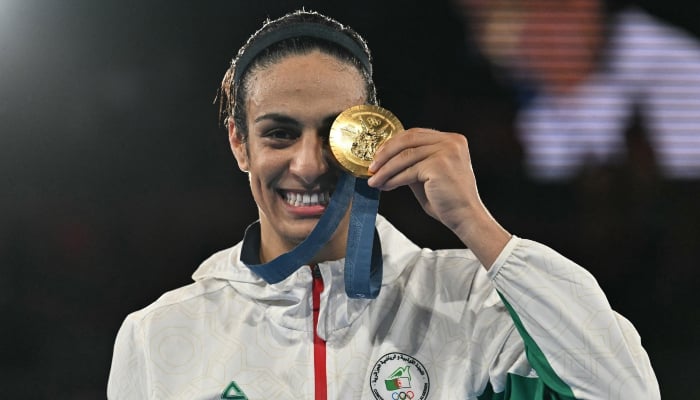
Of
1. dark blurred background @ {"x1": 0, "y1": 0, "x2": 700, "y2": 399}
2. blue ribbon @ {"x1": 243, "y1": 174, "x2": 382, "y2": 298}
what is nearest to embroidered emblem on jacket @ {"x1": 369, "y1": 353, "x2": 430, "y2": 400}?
blue ribbon @ {"x1": 243, "y1": 174, "x2": 382, "y2": 298}

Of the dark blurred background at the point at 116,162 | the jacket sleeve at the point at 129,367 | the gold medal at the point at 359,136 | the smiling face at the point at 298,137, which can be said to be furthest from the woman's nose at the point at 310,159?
the dark blurred background at the point at 116,162

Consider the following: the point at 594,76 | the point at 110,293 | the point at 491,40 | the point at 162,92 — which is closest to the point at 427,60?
the point at 491,40

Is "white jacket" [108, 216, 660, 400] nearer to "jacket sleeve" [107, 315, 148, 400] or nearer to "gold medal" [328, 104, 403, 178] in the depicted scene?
"jacket sleeve" [107, 315, 148, 400]

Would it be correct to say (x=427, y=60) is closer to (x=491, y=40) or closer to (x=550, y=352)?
(x=491, y=40)

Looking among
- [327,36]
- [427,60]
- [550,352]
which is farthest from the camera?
[427,60]

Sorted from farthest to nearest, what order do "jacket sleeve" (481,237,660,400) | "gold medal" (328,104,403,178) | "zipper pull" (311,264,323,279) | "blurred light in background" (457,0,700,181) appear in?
"blurred light in background" (457,0,700,181), "zipper pull" (311,264,323,279), "gold medal" (328,104,403,178), "jacket sleeve" (481,237,660,400)

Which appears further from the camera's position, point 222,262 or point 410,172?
point 222,262

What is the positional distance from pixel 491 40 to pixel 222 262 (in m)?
1.81

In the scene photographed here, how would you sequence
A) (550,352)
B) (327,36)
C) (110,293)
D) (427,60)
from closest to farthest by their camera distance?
(550,352) → (327,36) → (110,293) → (427,60)

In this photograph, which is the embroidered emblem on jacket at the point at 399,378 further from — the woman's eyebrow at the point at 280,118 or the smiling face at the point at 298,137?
the woman's eyebrow at the point at 280,118

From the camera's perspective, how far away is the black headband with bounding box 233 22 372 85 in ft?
6.13

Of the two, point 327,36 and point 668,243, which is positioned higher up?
point 327,36

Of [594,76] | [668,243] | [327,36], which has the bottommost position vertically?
[668,243]

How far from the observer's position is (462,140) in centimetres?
156
